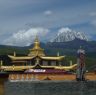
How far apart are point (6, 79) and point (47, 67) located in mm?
52914

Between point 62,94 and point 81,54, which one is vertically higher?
point 81,54

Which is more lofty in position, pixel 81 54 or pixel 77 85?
pixel 81 54

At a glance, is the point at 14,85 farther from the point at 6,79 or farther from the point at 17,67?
the point at 17,67

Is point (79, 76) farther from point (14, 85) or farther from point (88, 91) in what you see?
point (14, 85)

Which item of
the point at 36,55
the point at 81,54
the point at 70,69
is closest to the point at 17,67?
the point at 36,55

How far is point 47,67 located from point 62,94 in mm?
52494

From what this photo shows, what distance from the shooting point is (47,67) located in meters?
65.1

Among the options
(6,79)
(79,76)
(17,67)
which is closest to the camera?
(6,79)

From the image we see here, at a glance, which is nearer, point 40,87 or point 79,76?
point 40,87

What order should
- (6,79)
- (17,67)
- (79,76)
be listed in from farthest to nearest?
1. (17,67)
2. (79,76)
3. (6,79)

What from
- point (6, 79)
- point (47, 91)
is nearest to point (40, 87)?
point (47, 91)

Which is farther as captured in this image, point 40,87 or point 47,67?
point 47,67

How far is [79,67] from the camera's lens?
13742 millimetres

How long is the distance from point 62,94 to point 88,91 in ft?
3.08
